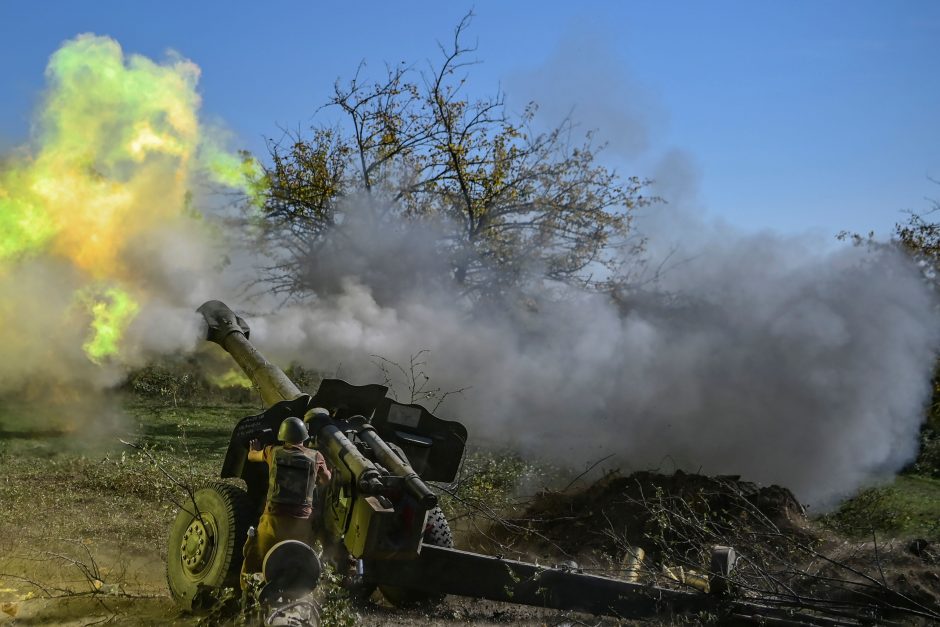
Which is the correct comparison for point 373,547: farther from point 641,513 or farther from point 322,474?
point 641,513

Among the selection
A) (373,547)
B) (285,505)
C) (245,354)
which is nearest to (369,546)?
(373,547)

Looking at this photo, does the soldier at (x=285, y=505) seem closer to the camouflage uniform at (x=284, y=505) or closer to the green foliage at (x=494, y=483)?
the camouflage uniform at (x=284, y=505)

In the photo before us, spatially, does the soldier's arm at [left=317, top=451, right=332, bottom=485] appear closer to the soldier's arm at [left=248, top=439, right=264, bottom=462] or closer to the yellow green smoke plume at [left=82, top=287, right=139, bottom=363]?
the soldier's arm at [left=248, top=439, right=264, bottom=462]

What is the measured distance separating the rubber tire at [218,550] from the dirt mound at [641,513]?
140 inches

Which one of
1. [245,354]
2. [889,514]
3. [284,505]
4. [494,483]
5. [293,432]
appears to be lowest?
[284,505]

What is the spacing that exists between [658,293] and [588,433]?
3578 millimetres

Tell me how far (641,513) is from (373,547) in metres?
4.26

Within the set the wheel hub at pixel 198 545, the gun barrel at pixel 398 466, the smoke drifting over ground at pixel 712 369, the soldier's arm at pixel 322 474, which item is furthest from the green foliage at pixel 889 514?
the wheel hub at pixel 198 545

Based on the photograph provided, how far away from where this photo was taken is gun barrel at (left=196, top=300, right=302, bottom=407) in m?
8.41

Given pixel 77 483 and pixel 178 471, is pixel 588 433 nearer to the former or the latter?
pixel 178 471

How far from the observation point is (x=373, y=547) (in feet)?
21.4

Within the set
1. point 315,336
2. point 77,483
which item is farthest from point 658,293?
point 77,483

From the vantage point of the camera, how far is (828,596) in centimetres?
739

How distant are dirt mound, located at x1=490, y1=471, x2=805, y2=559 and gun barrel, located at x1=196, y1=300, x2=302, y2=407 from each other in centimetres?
295
